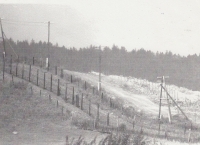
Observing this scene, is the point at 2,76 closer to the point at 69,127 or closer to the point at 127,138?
the point at 69,127

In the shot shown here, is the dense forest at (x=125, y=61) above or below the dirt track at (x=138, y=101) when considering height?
above

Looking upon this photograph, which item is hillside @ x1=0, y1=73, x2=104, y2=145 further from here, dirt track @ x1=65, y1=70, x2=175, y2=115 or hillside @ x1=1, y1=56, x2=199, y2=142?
dirt track @ x1=65, y1=70, x2=175, y2=115

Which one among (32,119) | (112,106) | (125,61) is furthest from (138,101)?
(125,61)

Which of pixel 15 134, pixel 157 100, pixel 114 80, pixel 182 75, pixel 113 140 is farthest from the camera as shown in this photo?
pixel 114 80

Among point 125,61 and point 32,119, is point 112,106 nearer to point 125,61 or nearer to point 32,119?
point 32,119

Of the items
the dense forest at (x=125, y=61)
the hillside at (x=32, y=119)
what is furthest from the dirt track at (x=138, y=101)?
the hillside at (x=32, y=119)

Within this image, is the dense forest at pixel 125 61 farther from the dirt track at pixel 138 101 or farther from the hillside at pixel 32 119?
the hillside at pixel 32 119

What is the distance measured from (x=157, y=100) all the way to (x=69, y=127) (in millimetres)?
20618

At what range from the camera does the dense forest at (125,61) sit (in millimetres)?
46625

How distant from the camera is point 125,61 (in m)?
64.2

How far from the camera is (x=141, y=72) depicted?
5700 centimetres

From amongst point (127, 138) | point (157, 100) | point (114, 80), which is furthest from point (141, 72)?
point (127, 138)

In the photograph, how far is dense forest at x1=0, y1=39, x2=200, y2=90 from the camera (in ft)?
153

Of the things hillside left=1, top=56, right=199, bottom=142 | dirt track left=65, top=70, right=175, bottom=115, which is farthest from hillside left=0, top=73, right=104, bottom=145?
dirt track left=65, top=70, right=175, bottom=115
